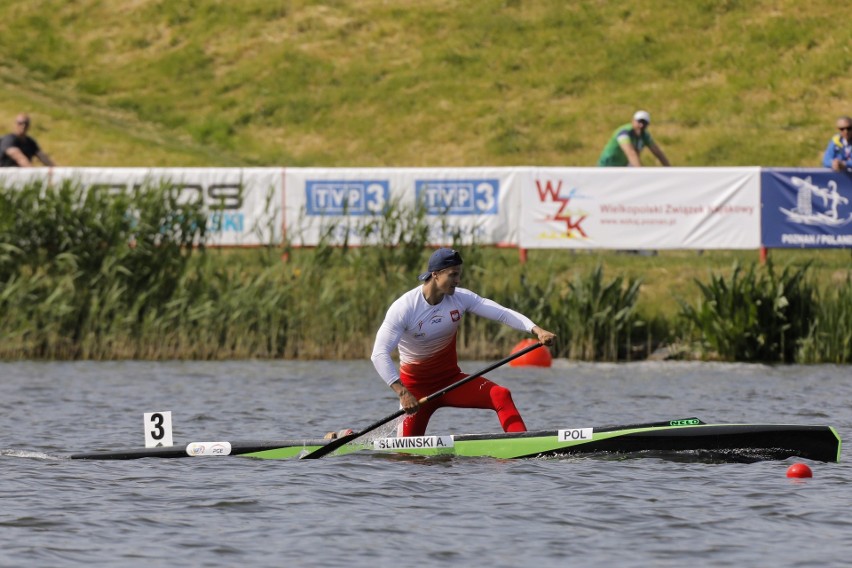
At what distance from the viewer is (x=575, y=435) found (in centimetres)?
1364

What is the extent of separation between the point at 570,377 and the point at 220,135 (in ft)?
73.9

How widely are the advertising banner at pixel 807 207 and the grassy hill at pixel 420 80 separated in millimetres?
11337

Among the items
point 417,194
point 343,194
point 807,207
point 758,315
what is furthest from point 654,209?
point 343,194

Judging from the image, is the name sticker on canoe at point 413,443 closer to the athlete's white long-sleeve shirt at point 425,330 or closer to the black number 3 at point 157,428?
the athlete's white long-sleeve shirt at point 425,330

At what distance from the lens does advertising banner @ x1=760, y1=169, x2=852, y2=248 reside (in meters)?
24.6

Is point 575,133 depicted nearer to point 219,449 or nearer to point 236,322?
point 236,322

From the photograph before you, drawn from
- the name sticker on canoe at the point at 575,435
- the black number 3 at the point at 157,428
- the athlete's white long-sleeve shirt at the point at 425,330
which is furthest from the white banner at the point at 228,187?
the name sticker on canoe at the point at 575,435

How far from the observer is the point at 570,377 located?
21422 mm

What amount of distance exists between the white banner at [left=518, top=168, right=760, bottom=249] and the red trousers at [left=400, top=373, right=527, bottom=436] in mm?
10965

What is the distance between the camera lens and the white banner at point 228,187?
2536cm

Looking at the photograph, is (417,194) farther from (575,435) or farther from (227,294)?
(575,435)

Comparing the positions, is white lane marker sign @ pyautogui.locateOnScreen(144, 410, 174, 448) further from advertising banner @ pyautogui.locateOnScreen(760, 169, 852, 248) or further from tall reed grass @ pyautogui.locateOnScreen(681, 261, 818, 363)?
advertising banner @ pyautogui.locateOnScreen(760, 169, 852, 248)

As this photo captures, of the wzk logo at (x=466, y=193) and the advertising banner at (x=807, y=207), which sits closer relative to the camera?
the advertising banner at (x=807, y=207)

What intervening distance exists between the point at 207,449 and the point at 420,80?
3042 cm
